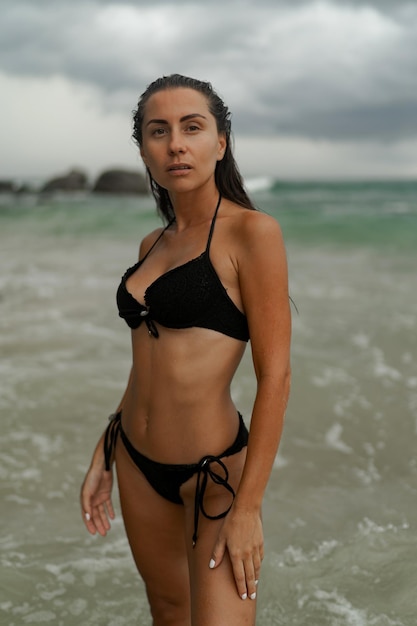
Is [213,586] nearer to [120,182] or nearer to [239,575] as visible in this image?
[239,575]

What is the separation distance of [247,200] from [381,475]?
3.18 m

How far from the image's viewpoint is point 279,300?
230 cm

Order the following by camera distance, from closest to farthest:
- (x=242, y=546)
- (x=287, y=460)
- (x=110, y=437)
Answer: (x=242, y=546) < (x=110, y=437) < (x=287, y=460)

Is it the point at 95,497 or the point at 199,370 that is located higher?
the point at 199,370

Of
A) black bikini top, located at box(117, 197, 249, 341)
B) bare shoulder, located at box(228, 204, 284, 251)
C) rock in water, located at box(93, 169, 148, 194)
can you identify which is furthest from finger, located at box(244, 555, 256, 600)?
rock in water, located at box(93, 169, 148, 194)

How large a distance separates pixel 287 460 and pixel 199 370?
322 cm

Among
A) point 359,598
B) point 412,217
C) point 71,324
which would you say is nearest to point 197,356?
point 359,598

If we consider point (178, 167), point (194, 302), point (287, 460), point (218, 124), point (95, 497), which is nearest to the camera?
point (194, 302)

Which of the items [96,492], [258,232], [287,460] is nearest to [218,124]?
[258,232]

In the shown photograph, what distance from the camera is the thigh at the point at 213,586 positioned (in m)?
2.26

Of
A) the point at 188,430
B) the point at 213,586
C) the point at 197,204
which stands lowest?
the point at 213,586

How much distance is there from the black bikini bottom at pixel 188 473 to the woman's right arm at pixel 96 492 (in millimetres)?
289

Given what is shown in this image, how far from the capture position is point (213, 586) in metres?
2.29

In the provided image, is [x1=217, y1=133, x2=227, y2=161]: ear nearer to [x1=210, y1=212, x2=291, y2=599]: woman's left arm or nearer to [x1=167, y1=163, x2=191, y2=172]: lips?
[x1=167, y1=163, x2=191, y2=172]: lips
